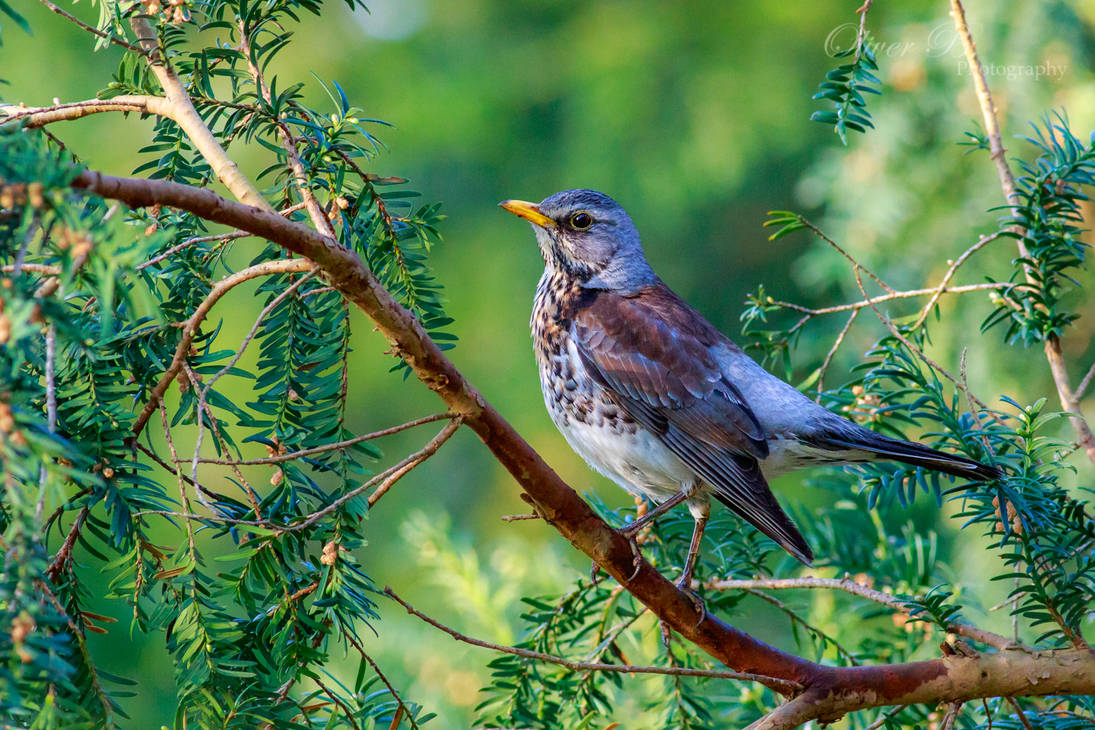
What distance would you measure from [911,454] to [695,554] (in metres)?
0.55

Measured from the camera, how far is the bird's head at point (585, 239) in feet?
10.3

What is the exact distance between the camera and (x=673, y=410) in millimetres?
2664

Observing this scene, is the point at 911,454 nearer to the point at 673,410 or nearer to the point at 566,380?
the point at 673,410

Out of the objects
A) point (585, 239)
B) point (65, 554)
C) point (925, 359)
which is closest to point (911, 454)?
point (925, 359)

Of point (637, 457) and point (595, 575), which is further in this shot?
point (637, 457)

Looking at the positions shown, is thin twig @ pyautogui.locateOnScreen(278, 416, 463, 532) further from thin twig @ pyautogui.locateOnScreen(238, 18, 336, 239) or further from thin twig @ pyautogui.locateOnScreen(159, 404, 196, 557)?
thin twig @ pyautogui.locateOnScreen(238, 18, 336, 239)

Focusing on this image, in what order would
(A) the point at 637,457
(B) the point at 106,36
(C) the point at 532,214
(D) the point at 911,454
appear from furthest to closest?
(C) the point at 532,214 < (A) the point at 637,457 < (D) the point at 911,454 < (B) the point at 106,36

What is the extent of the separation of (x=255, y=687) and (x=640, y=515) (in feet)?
4.64

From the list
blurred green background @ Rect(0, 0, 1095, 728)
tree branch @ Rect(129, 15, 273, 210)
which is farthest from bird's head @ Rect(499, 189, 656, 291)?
tree branch @ Rect(129, 15, 273, 210)

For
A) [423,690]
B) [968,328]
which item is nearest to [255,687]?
[423,690]

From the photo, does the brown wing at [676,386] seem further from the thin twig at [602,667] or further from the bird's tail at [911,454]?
the thin twig at [602,667]

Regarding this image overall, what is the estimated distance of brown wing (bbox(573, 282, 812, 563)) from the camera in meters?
2.56

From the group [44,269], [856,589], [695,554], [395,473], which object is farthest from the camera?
[695,554]

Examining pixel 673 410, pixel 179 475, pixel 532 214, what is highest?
pixel 532 214
